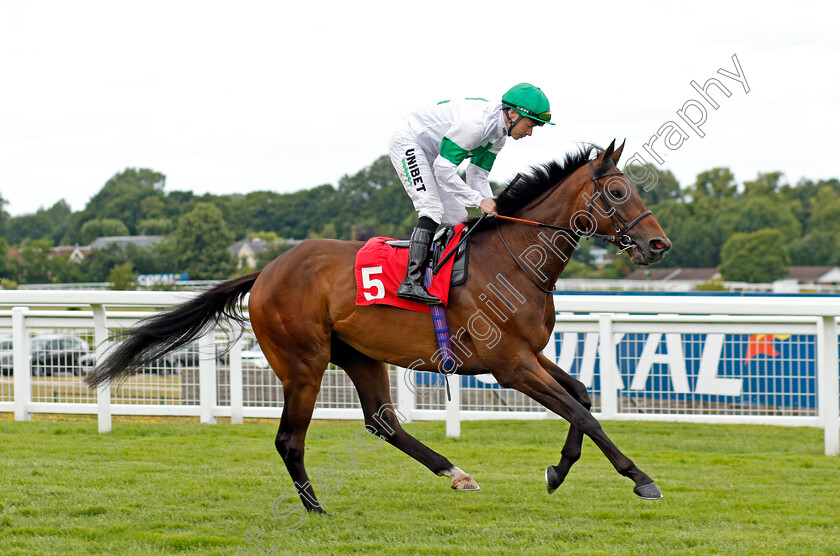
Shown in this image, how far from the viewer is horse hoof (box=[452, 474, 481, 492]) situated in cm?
437

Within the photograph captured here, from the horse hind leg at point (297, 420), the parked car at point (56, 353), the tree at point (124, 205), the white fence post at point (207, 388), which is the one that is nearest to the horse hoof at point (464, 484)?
the horse hind leg at point (297, 420)

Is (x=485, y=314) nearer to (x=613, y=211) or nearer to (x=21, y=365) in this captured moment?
(x=613, y=211)

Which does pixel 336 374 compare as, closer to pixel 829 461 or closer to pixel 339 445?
pixel 339 445

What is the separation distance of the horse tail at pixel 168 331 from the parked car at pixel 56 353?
93.1 inches

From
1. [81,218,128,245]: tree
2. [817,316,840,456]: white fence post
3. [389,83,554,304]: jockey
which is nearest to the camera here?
[389,83,554,304]: jockey

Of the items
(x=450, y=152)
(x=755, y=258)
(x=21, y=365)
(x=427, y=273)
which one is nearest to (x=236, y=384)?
(x=21, y=365)

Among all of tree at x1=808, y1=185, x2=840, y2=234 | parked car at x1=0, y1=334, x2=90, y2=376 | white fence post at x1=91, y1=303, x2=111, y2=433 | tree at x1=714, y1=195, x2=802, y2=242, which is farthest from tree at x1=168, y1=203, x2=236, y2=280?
tree at x1=808, y1=185, x2=840, y2=234

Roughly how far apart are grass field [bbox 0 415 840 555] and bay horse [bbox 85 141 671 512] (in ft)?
0.89

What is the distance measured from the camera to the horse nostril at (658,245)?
3879 mm

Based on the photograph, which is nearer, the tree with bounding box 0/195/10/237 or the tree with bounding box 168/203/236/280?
the tree with bounding box 168/203/236/280

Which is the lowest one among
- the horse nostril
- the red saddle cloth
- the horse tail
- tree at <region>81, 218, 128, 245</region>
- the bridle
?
the horse tail

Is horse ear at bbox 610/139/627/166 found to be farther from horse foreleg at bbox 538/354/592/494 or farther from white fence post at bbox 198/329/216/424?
white fence post at bbox 198/329/216/424

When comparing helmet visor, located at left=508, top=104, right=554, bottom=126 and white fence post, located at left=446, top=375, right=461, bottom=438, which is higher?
helmet visor, located at left=508, top=104, right=554, bottom=126

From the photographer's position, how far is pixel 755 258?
63.2 metres
